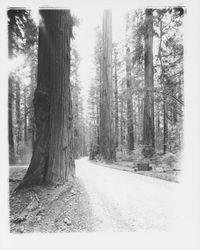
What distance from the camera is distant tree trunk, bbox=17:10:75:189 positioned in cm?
252

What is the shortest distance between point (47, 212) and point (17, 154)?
0.83 metres

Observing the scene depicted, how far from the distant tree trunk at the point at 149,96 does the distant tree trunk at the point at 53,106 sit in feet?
5.49

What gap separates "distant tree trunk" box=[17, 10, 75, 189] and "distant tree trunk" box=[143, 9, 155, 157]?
1.67m

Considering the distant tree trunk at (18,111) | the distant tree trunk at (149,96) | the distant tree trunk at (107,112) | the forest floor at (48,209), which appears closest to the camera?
the forest floor at (48,209)

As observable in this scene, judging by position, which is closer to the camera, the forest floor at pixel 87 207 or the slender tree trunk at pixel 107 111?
the forest floor at pixel 87 207

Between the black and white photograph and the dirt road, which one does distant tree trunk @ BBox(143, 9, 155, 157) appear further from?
the dirt road

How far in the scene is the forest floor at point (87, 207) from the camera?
6.95 feet

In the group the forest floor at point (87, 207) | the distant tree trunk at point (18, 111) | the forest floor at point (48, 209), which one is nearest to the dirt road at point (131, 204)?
the forest floor at point (87, 207)

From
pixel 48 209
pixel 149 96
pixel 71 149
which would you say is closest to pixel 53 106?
pixel 71 149

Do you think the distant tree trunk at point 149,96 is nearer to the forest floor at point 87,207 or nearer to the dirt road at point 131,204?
the dirt road at point 131,204

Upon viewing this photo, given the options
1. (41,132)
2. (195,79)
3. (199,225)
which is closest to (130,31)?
(195,79)

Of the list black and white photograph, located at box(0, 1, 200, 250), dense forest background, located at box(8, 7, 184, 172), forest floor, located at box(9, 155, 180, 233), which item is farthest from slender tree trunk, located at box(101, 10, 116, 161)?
forest floor, located at box(9, 155, 180, 233)

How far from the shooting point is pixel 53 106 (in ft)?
8.54

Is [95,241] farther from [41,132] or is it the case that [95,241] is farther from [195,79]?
[195,79]
